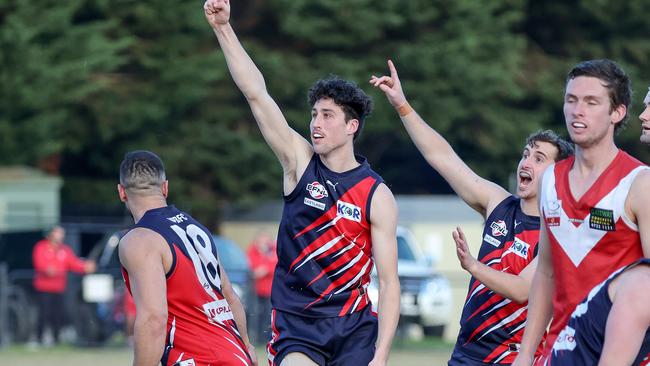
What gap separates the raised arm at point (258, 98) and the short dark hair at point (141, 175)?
72 cm

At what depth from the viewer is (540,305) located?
562 centimetres

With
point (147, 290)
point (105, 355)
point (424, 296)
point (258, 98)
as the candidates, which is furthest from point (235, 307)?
point (424, 296)

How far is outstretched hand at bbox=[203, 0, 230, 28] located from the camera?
293 inches

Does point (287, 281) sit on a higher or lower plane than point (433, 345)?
higher

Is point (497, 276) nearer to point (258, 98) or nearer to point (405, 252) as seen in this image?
point (258, 98)

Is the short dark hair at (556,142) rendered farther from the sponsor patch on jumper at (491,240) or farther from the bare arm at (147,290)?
the bare arm at (147,290)

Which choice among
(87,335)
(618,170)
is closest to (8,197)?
(87,335)

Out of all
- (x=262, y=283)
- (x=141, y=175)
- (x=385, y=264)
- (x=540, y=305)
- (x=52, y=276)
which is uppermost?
(x=141, y=175)

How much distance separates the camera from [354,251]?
24.4 ft

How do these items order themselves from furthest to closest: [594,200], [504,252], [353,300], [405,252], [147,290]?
[405,252]
[353,300]
[504,252]
[147,290]
[594,200]

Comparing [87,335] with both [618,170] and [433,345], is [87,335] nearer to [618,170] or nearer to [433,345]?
[433,345]

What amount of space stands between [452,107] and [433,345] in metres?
13.1

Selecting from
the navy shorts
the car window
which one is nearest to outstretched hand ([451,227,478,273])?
the navy shorts

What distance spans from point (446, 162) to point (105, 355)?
37.1 feet
